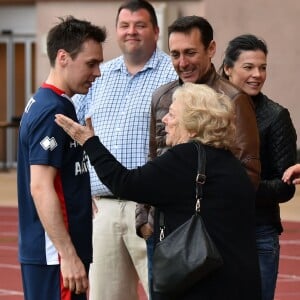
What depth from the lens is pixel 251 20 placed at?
23.3 m

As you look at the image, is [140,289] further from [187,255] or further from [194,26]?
[187,255]

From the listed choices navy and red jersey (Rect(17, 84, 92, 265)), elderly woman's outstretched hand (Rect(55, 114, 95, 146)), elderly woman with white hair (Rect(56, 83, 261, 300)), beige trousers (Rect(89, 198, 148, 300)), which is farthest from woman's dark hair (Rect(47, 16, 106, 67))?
beige trousers (Rect(89, 198, 148, 300))

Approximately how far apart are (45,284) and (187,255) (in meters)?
0.92

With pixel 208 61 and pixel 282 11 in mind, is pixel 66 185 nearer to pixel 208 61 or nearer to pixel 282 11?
pixel 208 61

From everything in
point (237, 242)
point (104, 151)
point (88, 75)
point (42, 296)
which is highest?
point (88, 75)

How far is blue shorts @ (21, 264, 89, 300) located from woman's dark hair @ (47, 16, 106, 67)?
1.03 metres

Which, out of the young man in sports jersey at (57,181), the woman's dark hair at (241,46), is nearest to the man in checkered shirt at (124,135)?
the woman's dark hair at (241,46)

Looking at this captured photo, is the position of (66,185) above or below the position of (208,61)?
below

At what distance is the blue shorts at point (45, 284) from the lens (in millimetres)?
5508

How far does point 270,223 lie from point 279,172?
0.30 meters

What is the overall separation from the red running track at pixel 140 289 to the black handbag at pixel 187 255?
524cm

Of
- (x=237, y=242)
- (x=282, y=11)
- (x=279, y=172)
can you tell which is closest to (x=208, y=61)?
(x=279, y=172)

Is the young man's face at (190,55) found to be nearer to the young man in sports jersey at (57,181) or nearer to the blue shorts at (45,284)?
the young man in sports jersey at (57,181)

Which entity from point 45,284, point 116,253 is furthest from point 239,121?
point 116,253
